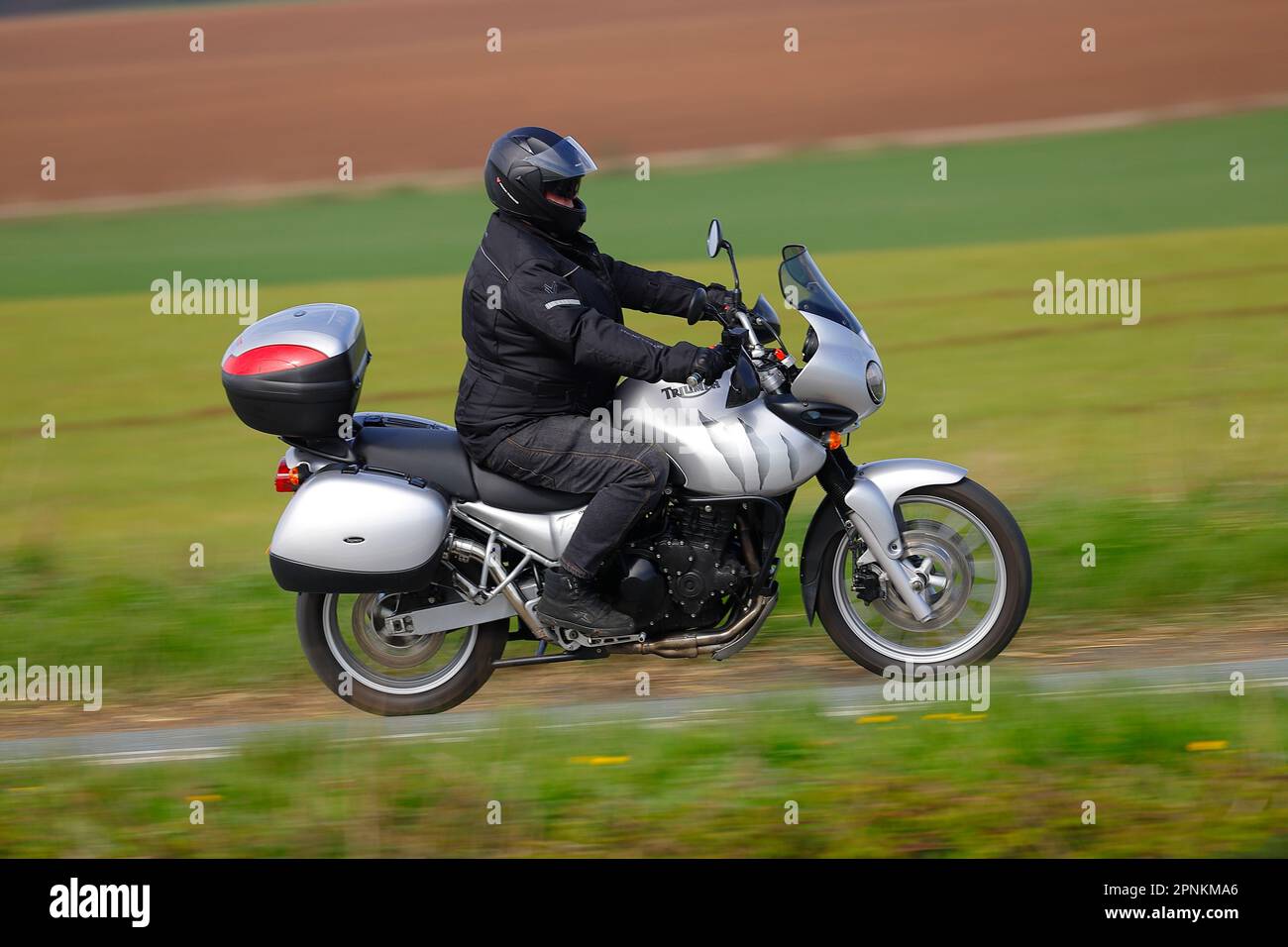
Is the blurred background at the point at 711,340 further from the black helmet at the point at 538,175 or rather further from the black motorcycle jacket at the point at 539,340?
the black helmet at the point at 538,175

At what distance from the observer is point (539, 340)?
5.56m

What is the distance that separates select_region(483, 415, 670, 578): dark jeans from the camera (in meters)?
5.51

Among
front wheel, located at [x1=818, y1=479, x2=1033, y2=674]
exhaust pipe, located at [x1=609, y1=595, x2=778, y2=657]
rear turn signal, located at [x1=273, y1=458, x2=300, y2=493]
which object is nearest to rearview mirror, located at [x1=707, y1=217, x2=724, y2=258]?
front wheel, located at [x1=818, y1=479, x2=1033, y2=674]

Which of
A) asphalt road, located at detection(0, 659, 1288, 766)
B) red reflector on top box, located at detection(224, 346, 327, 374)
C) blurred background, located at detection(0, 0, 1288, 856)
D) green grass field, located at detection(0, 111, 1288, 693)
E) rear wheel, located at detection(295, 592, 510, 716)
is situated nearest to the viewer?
blurred background, located at detection(0, 0, 1288, 856)

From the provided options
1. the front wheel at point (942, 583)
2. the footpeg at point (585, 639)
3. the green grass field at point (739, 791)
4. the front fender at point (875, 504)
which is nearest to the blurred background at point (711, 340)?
the green grass field at point (739, 791)

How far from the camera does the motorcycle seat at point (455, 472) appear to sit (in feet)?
18.7

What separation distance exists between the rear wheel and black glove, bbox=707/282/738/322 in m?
1.37

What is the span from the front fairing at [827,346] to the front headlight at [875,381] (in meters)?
0.01

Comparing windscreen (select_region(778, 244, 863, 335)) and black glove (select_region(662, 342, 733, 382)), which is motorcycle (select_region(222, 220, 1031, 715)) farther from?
black glove (select_region(662, 342, 733, 382))

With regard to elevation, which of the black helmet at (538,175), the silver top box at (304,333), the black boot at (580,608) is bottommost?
the black boot at (580,608)

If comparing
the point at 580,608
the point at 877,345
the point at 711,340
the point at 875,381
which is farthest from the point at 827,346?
the point at 877,345

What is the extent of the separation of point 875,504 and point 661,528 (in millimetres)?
764

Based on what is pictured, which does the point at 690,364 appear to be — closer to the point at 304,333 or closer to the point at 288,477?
the point at 304,333

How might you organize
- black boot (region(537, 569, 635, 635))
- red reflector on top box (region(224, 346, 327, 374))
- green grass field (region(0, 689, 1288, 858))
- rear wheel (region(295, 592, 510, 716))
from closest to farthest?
green grass field (region(0, 689, 1288, 858)), red reflector on top box (region(224, 346, 327, 374)), black boot (region(537, 569, 635, 635)), rear wheel (region(295, 592, 510, 716))
